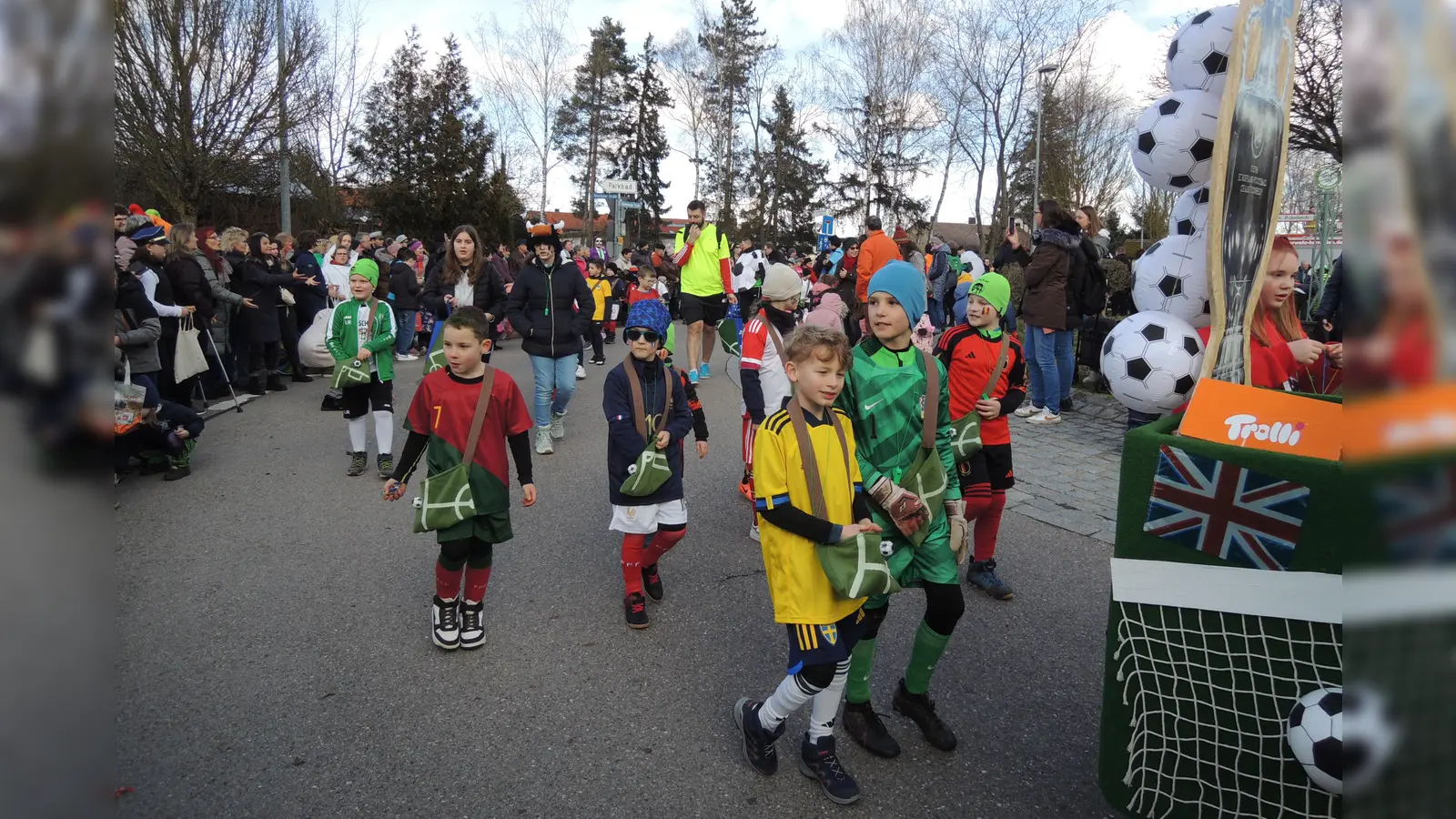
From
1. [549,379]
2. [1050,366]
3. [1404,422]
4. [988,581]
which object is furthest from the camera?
[1050,366]

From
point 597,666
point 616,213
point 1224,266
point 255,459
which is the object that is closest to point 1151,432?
Answer: point 1224,266

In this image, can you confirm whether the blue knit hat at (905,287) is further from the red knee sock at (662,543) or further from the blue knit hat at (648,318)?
the red knee sock at (662,543)

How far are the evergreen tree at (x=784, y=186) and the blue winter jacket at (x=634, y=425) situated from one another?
40355mm

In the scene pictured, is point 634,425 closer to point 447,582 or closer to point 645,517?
point 645,517

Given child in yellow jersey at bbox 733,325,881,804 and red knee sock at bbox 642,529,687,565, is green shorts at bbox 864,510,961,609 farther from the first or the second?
red knee sock at bbox 642,529,687,565

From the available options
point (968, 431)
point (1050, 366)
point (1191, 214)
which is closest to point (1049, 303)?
point (1050, 366)

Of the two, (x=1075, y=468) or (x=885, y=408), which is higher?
(x=885, y=408)

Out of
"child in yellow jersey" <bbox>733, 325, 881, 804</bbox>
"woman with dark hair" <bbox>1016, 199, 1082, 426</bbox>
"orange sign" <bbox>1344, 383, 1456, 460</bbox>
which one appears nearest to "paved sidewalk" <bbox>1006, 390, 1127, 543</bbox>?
"woman with dark hair" <bbox>1016, 199, 1082, 426</bbox>

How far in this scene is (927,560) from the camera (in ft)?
11.0

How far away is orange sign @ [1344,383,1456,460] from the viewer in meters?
0.47

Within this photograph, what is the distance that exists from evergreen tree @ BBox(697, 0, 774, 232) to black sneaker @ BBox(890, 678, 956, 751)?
36547mm

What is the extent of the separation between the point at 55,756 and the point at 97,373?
214 mm

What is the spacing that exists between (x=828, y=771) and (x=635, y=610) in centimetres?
159

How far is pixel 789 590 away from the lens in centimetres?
302
